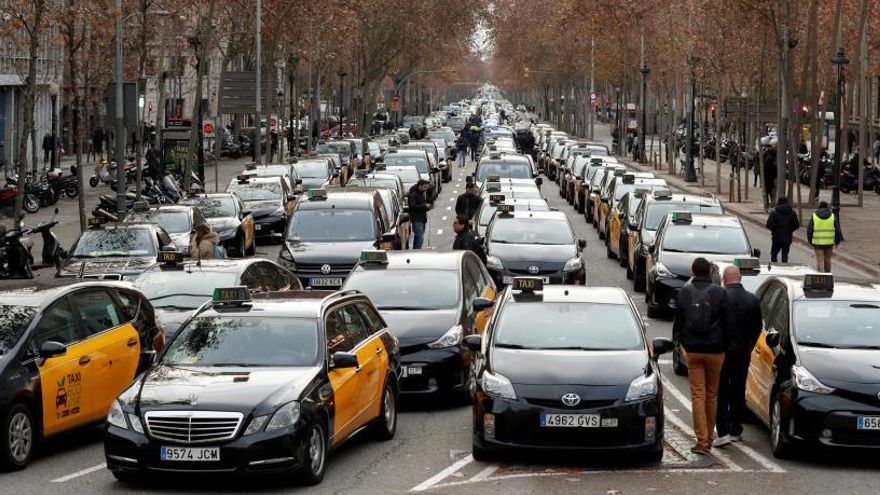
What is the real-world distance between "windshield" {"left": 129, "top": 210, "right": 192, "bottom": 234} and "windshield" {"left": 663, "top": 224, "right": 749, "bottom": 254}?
356 inches

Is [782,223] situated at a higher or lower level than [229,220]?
higher

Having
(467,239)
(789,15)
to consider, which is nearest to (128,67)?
(789,15)

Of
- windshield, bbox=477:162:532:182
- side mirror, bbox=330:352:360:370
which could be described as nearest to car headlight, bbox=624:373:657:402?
side mirror, bbox=330:352:360:370

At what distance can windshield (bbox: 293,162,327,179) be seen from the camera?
47.8m

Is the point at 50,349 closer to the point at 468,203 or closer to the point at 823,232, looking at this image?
the point at 468,203

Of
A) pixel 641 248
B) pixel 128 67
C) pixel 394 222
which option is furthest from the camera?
pixel 128 67

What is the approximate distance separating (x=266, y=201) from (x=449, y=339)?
23033mm

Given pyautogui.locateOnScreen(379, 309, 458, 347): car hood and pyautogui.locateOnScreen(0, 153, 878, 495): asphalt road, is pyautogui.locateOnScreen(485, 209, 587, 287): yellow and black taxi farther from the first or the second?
pyautogui.locateOnScreen(0, 153, 878, 495): asphalt road

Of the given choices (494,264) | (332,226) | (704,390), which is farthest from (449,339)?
(332,226)

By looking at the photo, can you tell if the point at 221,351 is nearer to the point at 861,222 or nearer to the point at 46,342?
the point at 46,342

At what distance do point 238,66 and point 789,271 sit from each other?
112 metres

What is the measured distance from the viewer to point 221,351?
1317 cm

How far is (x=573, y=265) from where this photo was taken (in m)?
25.0

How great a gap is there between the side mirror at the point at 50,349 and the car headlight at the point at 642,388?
4.67 m
